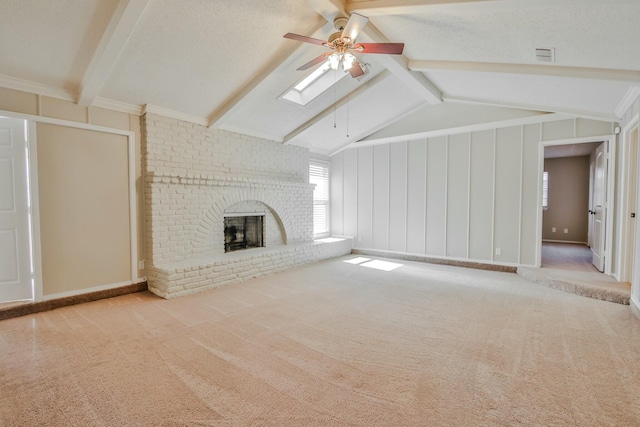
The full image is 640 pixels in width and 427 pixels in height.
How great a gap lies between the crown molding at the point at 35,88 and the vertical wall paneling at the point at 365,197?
5.25 metres

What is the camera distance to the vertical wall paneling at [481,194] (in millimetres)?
5270

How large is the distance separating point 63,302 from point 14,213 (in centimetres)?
116

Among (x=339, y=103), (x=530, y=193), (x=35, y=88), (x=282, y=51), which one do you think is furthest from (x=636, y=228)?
(x=35, y=88)

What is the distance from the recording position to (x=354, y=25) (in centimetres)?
246

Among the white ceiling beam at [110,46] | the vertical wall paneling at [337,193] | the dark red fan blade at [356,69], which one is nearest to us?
the white ceiling beam at [110,46]

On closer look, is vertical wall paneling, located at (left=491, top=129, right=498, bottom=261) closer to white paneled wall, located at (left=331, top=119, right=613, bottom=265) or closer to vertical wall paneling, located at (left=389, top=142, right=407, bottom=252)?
white paneled wall, located at (left=331, top=119, right=613, bottom=265)

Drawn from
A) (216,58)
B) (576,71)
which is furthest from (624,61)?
(216,58)

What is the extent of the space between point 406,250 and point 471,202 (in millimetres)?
1648

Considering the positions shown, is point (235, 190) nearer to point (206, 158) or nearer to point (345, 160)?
point (206, 158)

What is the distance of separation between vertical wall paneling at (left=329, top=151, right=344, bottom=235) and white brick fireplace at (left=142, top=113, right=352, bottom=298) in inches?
51.0

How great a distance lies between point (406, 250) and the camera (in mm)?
6285

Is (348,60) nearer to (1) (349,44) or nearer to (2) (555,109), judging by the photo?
(1) (349,44)

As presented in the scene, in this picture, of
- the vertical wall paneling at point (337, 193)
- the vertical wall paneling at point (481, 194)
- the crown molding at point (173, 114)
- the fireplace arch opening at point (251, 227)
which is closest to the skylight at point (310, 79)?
the crown molding at point (173, 114)

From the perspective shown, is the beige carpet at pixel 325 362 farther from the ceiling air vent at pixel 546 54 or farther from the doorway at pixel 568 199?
the doorway at pixel 568 199
